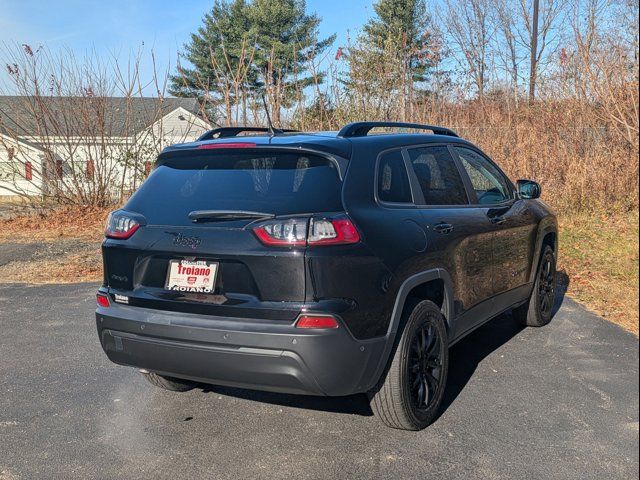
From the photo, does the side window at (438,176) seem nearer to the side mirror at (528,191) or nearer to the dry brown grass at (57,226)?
the side mirror at (528,191)

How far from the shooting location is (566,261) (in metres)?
9.07

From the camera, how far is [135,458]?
342 cm

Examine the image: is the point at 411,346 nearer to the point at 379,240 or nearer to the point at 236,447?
the point at 379,240

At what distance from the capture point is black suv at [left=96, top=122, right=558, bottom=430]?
3115mm

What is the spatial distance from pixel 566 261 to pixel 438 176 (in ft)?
18.2

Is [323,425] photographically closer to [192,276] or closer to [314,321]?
[314,321]

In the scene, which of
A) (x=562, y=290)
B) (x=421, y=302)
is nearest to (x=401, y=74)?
(x=562, y=290)

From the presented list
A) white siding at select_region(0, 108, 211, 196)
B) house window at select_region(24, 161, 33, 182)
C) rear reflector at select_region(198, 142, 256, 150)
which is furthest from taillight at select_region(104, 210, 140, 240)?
house window at select_region(24, 161, 33, 182)

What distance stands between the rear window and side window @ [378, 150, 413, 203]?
0.38 metres

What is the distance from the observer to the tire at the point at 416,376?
350 centimetres

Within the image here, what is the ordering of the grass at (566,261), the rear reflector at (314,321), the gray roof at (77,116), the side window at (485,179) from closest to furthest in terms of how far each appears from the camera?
the rear reflector at (314,321) → the side window at (485,179) → the grass at (566,261) → the gray roof at (77,116)

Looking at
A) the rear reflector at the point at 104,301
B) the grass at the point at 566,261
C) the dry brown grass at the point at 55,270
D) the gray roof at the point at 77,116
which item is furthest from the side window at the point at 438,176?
the gray roof at the point at 77,116

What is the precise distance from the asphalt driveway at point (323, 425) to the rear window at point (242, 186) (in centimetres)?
131

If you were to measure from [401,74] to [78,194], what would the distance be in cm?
855
